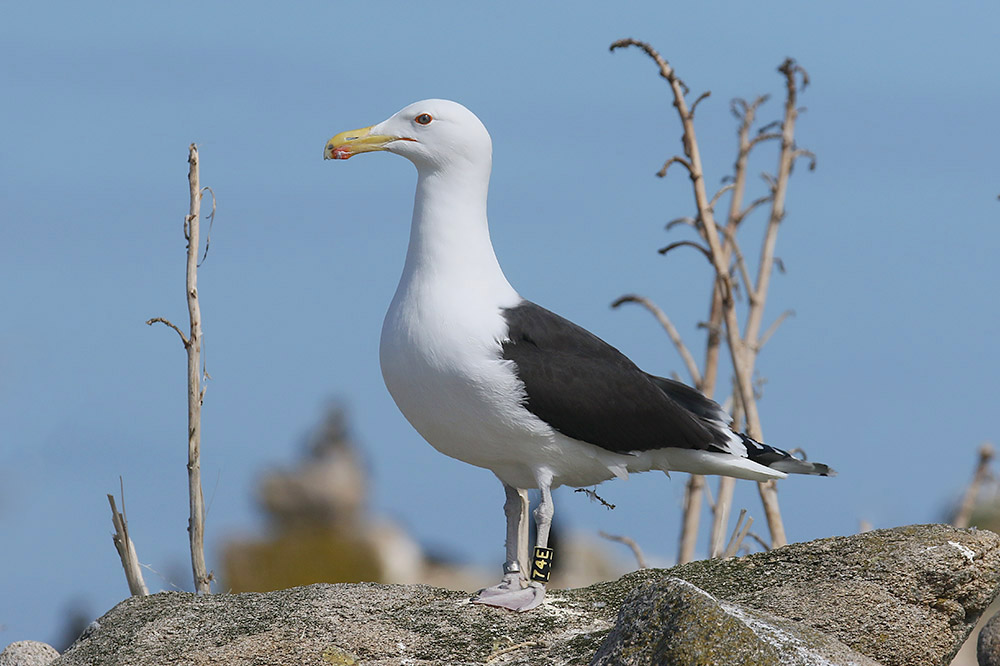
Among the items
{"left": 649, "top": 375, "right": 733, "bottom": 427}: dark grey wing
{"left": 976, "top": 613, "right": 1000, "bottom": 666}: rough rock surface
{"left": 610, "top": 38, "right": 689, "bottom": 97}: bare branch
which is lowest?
{"left": 976, "top": 613, "right": 1000, "bottom": 666}: rough rock surface

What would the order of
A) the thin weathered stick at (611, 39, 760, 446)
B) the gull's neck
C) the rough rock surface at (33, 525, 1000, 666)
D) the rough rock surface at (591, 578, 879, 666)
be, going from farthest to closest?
the thin weathered stick at (611, 39, 760, 446)
the gull's neck
the rough rock surface at (33, 525, 1000, 666)
the rough rock surface at (591, 578, 879, 666)

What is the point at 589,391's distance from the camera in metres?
6.92

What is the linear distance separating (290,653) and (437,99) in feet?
10.5

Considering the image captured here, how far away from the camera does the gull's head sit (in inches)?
284

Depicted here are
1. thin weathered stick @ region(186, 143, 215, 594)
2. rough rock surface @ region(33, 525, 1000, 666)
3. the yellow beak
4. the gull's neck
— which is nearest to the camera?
rough rock surface @ region(33, 525, 1000, 666)

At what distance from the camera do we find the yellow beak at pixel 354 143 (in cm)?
728

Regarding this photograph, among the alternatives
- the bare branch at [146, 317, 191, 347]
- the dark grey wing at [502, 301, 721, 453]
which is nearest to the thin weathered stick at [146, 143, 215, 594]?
the bare branch at [146, 317, 191, 347]

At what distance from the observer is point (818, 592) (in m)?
6.35

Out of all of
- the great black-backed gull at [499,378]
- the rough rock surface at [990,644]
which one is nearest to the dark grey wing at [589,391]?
the great black-backed gull at [499,378]

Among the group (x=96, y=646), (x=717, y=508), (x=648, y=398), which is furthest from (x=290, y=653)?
(x=717, y=508)

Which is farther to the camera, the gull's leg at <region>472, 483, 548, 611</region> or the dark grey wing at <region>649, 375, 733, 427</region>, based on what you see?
the dark grey wing at <region>649, 375, 733, 427</region>

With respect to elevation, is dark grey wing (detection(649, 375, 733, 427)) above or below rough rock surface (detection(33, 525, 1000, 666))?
above

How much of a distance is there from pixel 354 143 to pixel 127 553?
328cm

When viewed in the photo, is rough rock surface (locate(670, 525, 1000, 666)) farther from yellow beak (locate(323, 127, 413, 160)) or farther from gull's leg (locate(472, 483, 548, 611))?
yellow beak (locate(323, 127, 413, 160))
